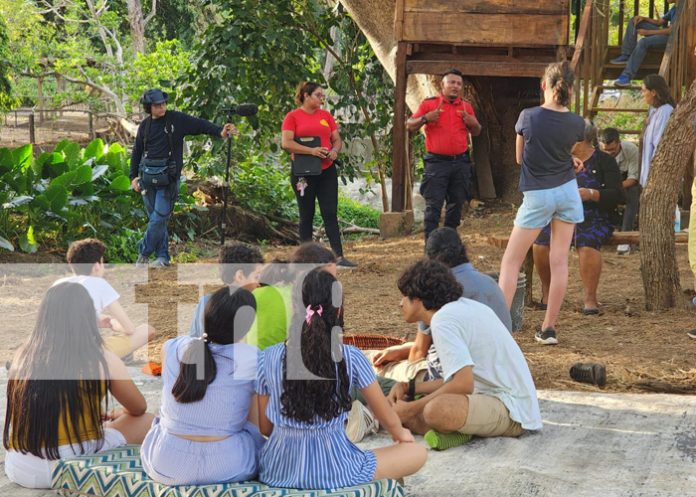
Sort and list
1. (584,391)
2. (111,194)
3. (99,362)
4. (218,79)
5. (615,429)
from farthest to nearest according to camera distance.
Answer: (218,79) → (111,194) → (584,391) → (615,429) → (99,362)

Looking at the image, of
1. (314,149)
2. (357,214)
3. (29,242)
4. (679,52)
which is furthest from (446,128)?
(357,214)

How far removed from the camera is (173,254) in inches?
441

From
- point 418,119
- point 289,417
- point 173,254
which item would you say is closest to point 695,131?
point 418,119

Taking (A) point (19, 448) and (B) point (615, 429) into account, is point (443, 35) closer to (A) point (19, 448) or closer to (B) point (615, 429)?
(B) point (615, 429)

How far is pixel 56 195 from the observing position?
10.0 m

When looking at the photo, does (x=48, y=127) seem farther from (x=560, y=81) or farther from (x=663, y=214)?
(x=560, y=81)

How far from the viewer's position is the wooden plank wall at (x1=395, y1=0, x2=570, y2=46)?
436 inches

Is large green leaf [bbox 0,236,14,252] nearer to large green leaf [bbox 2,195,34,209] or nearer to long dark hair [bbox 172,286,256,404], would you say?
large green leaf [bbox 2,195,34,209]

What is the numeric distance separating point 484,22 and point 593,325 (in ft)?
16.0

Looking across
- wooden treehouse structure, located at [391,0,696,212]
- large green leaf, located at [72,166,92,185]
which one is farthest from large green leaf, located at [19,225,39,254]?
wooden treehouse structure, located at [391,0,696,212]

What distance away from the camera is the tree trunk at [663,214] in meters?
7.38

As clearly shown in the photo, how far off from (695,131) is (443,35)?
4.53 metres

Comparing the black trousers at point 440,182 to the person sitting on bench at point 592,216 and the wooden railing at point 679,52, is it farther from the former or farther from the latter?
the wooden railing at point 679,52

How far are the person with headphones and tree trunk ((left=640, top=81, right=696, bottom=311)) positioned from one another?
3669mm
